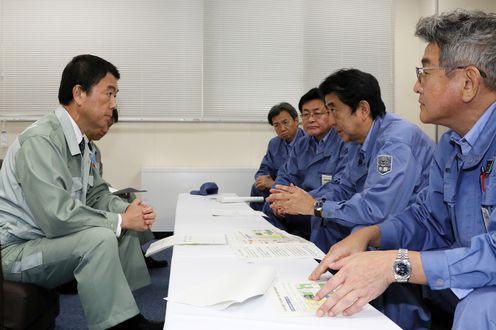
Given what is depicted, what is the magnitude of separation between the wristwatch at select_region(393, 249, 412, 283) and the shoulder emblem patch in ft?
2.85

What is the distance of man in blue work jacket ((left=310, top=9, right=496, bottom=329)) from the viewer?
0.89 meters

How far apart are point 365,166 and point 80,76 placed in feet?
4.57

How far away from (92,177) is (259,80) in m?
2.74

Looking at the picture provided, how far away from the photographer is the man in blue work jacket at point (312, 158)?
2.85m

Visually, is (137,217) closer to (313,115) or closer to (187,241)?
(187,241)

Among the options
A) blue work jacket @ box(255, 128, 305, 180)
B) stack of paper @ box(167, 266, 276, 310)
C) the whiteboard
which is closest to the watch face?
stack of paper @ box(167, 266, 276, 310)

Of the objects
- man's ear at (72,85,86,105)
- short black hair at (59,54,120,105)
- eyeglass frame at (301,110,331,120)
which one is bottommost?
eyeglass frame at (301,110,331,120)

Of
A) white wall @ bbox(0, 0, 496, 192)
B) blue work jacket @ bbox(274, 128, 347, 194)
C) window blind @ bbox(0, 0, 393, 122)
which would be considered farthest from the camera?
white wall @ bbox(0, 0, 496, 192)

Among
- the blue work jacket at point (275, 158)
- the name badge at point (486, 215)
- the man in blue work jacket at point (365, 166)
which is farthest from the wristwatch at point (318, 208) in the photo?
the blue work jacket at point (275, 158)

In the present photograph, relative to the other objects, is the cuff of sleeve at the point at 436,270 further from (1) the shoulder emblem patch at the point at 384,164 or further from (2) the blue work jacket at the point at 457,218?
(1) the shoulder emblem patch at the point at 384,164

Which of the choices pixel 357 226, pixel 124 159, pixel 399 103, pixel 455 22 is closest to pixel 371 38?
pixel 399 103

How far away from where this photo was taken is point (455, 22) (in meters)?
1.18

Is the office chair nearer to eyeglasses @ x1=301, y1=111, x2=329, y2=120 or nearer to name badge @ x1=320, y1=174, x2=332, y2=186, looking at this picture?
name badge @ x1=320, y1=174, x2=332, y2=186

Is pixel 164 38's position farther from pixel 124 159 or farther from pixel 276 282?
pixel 276 282
